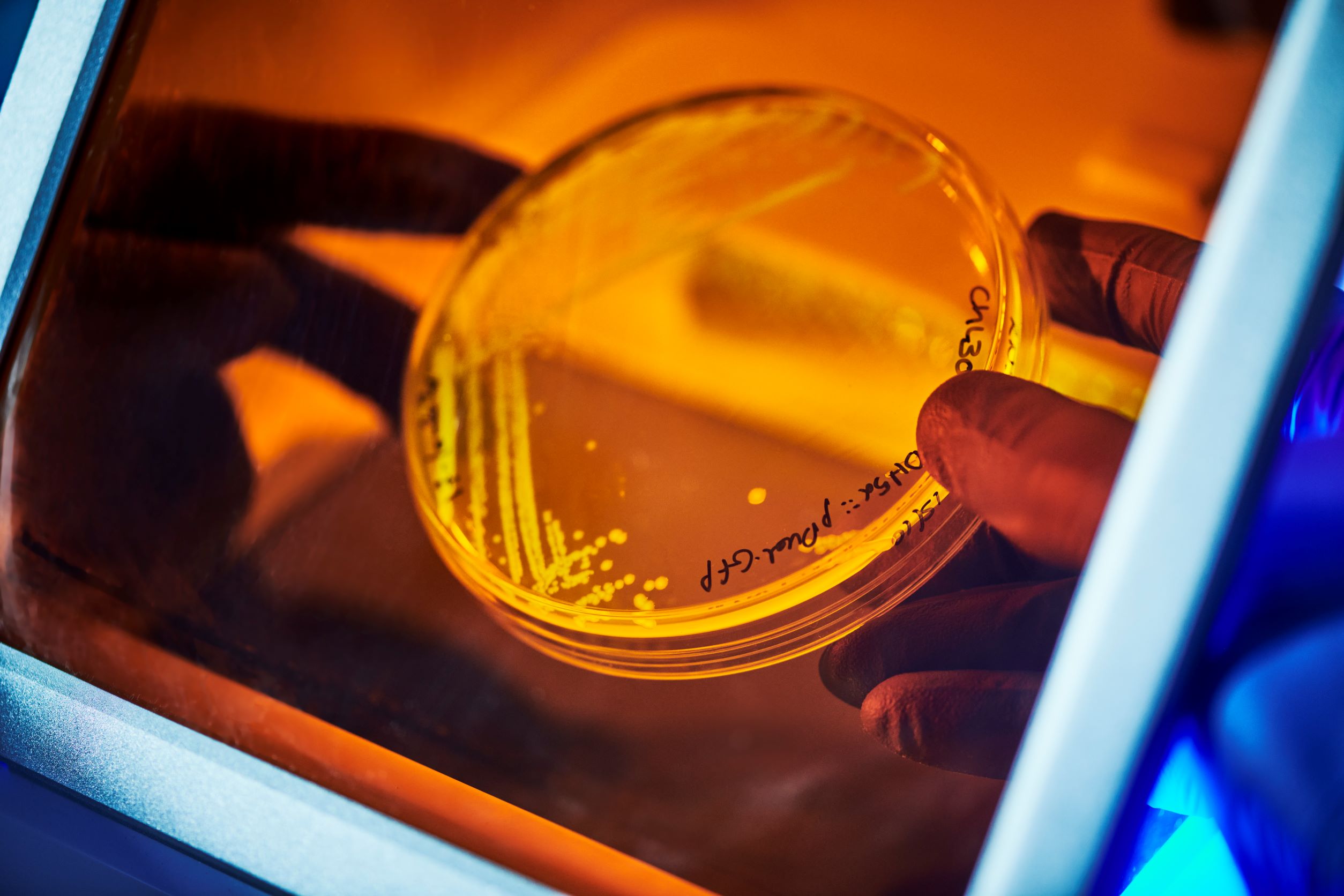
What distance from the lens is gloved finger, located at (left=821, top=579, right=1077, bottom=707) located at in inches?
15.0

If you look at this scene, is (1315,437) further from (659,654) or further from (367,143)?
(367,143)

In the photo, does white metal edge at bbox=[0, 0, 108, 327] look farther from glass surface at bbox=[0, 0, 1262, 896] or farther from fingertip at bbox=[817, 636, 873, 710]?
fingertip at bbox=[817, 636, 873, 710]

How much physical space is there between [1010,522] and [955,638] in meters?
0.07

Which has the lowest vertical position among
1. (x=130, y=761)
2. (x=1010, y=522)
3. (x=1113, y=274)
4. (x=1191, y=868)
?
(x=130, y=761)

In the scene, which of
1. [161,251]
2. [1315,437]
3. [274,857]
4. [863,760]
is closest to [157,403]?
[161,251]

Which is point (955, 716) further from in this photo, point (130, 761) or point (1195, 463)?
point (130, 761)

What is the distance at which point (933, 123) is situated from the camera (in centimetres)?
43

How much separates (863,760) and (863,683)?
0.04 m

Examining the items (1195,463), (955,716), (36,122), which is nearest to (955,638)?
(955,716)

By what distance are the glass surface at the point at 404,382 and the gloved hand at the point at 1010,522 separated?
15 millimetres

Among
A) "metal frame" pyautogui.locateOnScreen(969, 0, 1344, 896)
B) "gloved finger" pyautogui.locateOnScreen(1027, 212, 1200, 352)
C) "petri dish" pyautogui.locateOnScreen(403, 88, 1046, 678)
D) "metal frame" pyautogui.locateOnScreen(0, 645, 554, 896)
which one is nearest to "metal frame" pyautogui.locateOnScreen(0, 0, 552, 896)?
"metal frame" pyautogui.locateOnScreen(0, 645, 554, 896)

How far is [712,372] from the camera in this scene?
46cm

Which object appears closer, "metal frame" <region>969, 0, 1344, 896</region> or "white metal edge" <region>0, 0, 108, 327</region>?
"metal frame" <region>969, 0, 1344, 896</region>

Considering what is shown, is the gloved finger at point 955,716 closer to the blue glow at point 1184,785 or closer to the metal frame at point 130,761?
the blue glow at point 1184,785
